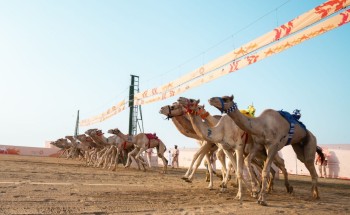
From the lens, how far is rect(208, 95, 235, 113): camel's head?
21.4ft

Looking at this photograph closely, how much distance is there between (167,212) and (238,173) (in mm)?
2775

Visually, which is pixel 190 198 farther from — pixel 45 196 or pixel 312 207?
pixel 45 196

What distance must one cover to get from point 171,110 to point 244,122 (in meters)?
3.04

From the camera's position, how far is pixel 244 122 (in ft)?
22.6

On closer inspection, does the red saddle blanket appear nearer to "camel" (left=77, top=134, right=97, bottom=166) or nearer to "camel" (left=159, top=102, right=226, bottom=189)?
"camel" (left=77, top=134, right=97, bottom=166)

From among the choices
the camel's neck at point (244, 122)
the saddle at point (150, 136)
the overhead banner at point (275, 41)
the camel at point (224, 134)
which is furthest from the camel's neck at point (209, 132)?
the saddle at point (150, 136)

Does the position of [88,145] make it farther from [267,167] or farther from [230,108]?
[230,108]

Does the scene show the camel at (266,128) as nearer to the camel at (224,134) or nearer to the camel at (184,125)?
the camel at (224,134)

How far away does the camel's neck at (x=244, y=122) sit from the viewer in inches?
267

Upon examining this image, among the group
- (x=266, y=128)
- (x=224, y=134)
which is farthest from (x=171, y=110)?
(x=266, y=128)

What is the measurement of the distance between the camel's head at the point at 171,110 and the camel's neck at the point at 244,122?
2838 millimetres

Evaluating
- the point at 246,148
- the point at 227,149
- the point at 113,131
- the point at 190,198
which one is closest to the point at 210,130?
the point at 227,149

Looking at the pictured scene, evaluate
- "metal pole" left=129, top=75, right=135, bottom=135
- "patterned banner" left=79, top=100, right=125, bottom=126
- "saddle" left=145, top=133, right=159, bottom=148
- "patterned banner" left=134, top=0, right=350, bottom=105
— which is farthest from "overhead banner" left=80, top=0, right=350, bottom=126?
"patterned banner" left=79, top=100, right=125, bottom=126

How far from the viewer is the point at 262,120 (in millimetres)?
7355
